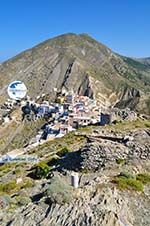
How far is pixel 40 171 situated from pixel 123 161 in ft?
14.7

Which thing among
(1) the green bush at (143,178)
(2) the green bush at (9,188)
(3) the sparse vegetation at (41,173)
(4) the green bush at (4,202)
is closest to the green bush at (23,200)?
(4) the green bush at (4,202)

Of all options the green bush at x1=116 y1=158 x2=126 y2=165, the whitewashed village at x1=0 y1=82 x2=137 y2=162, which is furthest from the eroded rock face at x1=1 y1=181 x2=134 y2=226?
the whitewashed village at x1=0 y1=82 x2=137 y2=162

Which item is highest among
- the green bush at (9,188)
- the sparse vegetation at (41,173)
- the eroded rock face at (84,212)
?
the eroded rock face at (84,212)

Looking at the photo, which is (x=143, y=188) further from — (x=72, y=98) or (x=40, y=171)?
(x=72, y=98)

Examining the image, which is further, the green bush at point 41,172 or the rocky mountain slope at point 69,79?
the rocky mountain slope at point 69,79

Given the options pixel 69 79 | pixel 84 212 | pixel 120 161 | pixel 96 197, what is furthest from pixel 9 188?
pixel 69 79

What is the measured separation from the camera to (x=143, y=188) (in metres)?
14.9

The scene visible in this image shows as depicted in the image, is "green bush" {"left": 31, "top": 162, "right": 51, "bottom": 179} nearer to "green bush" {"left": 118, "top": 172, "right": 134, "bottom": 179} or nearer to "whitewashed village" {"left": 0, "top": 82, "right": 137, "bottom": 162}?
"green bush" {"left": 118, "top": 172, "right": 134, "bottom": 179}

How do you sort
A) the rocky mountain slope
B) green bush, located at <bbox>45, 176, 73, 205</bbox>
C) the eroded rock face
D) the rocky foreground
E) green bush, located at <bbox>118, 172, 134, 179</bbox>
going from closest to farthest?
1. the eroded rock face
2. the rocky foreground
3. green bush, located at <bbox>45, 176, 73, 205</bbox>
4. green bush, located at <bbox>118, 172, 134, 179</bbox>
5. the rocky mountain slope

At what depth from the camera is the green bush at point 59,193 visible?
12875mm

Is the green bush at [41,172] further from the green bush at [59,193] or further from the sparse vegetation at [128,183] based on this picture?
the green bush at [59,193]

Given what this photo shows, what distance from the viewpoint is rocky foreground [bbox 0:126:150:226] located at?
11898 millimetres

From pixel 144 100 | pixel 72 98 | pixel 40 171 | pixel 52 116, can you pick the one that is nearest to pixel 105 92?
pixel 144 100

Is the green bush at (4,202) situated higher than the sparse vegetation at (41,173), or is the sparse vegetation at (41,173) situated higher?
the green bush at (4,202)
